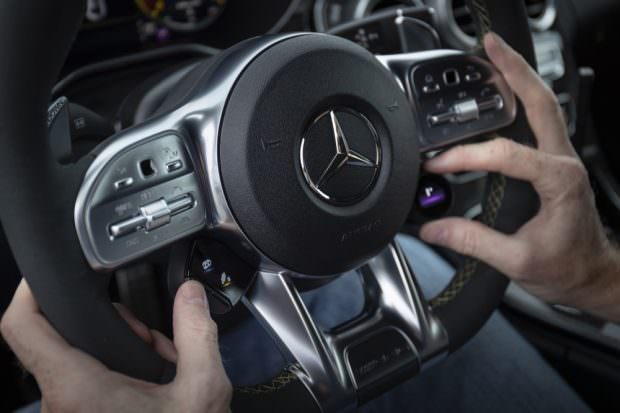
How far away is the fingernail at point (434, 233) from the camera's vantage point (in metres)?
0.92

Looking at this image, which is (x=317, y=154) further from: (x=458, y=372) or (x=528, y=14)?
(x=528, y=14)

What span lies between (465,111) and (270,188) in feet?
1.09

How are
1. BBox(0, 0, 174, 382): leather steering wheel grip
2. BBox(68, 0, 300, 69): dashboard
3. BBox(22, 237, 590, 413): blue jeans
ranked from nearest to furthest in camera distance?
BBox(0, 0, 174, 382): leather steering wheel grip, BBox(22, 237, 590, 413): blue jeans, BBox(68, 0, 300, 69): dashboard

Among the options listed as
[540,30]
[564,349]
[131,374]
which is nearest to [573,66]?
[540,30]

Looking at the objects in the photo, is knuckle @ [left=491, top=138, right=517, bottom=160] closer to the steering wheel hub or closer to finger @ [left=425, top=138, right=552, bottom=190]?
finger @ [left=425, top=138, right=552, bottom=190]

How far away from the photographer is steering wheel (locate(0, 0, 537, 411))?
581 mm

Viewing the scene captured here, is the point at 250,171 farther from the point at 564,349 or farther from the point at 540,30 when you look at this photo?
the point at 540,30

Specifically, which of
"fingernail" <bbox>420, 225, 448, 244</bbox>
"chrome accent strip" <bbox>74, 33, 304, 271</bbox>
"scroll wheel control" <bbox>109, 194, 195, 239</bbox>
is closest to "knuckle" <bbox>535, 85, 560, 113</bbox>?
"fingernail" <bbox>420, 225, 448, 244</bbox>

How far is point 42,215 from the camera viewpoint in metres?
0.58

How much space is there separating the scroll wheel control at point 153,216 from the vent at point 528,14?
99 centimetres

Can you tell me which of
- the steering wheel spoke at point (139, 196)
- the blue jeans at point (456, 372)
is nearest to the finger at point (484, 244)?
the blue jeans at point (456, 372)

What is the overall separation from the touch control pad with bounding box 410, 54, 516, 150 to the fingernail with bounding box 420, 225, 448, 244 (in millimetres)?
113

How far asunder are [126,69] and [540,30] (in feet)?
3.21

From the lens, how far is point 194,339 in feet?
2.13
